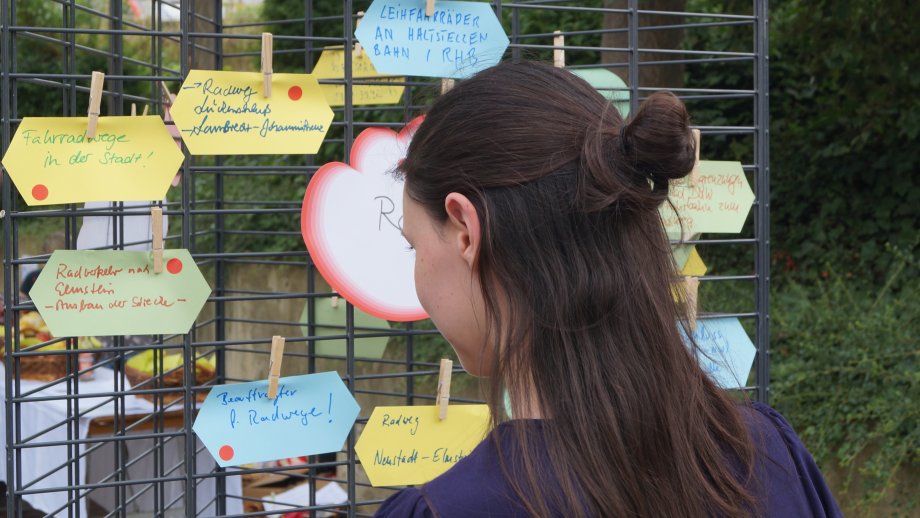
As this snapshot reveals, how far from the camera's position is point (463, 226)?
2.63 ft

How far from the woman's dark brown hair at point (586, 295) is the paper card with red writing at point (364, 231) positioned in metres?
0.71

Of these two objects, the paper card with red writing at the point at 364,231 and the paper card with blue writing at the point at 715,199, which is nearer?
the paper card with red writing at the point at 364,231

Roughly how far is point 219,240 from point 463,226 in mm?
1822

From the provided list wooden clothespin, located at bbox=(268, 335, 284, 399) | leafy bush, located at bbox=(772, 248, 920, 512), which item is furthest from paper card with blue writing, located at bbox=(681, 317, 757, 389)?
leafy bush, located at bbox=(772, 248, 920, 512)

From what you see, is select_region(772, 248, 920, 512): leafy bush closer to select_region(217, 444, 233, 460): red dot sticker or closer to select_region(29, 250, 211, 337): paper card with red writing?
select_region(217, 444, 233, 460): red dot sticker

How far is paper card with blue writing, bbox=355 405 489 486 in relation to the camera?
5.14 ft

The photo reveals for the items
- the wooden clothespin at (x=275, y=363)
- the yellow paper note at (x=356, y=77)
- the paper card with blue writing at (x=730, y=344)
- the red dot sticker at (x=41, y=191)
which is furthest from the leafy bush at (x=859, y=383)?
the red dot sticker at (x=41, y=191)

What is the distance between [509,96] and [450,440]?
921mm

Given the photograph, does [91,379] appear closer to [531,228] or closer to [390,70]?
[390,70]

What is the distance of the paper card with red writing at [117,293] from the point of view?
1394mm

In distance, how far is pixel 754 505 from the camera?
0.81m

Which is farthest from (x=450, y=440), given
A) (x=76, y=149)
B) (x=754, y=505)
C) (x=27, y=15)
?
(x=27, y=15)

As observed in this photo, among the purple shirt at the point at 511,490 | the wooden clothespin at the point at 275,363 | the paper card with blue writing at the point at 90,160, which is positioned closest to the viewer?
the purple shirt at the point at 511,490

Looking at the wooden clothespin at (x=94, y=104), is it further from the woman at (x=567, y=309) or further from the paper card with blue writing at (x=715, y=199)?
the paper card with blue writing at (x=715, y=199)
